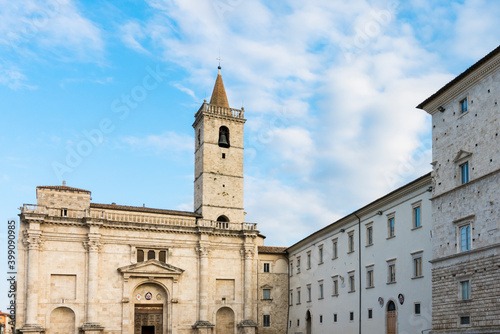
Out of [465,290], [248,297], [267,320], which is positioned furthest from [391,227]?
[267,320]

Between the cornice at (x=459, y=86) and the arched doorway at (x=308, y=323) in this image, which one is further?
the arched doorway at (x=308, y=323)

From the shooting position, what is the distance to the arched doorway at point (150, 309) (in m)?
46.6

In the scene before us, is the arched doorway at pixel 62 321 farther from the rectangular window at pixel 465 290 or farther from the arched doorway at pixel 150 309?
the rectangular window at pixel 465 290

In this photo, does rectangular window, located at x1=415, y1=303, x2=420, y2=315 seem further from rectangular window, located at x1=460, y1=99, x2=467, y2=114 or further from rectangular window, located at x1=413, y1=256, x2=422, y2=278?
rectangular window, located at x1=460, y1=99, x2=467, y2=114

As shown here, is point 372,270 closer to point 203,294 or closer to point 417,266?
point 417,266

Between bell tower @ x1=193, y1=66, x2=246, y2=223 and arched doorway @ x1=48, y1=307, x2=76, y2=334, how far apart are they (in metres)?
15.0

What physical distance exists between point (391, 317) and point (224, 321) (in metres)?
20.7

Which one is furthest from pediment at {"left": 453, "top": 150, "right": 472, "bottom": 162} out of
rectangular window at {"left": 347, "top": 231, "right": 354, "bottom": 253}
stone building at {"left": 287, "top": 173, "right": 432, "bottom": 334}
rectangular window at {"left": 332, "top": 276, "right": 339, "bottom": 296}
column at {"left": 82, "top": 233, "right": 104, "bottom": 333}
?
column at {"left": 82, "top": 233, "right": 104, "bottom": 333}

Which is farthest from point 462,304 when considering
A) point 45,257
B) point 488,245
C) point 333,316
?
point 45,257

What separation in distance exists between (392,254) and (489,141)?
12.3 metres

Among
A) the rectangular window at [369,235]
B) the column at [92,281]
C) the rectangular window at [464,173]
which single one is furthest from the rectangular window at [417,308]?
the column at [92,281]

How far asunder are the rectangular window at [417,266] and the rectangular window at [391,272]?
2576mm

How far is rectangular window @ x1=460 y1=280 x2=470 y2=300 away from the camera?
22.9m

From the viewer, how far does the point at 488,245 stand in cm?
2184
